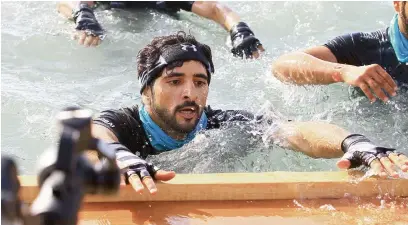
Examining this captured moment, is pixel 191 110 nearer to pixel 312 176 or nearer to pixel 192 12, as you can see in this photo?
pixel 312 176

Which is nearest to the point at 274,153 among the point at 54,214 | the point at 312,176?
the point at 312,176

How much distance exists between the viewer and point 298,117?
3725 mm

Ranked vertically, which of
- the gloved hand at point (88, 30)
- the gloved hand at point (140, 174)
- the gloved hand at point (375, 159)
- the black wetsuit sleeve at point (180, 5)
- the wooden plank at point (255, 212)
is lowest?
the wooden plank at point (255, 212)

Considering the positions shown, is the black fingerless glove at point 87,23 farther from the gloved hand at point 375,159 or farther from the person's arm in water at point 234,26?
the gloved hand at point 375,159

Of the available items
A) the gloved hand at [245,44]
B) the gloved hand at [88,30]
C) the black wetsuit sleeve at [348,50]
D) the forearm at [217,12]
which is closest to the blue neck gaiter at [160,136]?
the black wetsuit sleeve at [348,50]

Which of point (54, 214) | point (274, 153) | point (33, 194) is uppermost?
point (54, 214)

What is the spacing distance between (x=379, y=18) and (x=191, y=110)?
11.9ft

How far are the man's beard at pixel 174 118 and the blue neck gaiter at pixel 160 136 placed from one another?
0.15 ft

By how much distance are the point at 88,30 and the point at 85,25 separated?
0.05 m

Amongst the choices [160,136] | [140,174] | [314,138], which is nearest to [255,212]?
[140,174]

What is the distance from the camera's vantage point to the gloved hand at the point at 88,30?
4883 millimetres

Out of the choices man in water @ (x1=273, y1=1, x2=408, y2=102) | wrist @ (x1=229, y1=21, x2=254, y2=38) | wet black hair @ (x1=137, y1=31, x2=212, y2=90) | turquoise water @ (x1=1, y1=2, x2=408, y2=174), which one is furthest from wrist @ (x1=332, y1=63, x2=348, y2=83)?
wrist @ (x1=229, y1=21, x2=254, y2=38)

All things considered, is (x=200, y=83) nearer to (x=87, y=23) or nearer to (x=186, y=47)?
(x=186, y=47)

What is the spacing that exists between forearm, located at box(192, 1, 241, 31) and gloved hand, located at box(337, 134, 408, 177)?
3.11m
